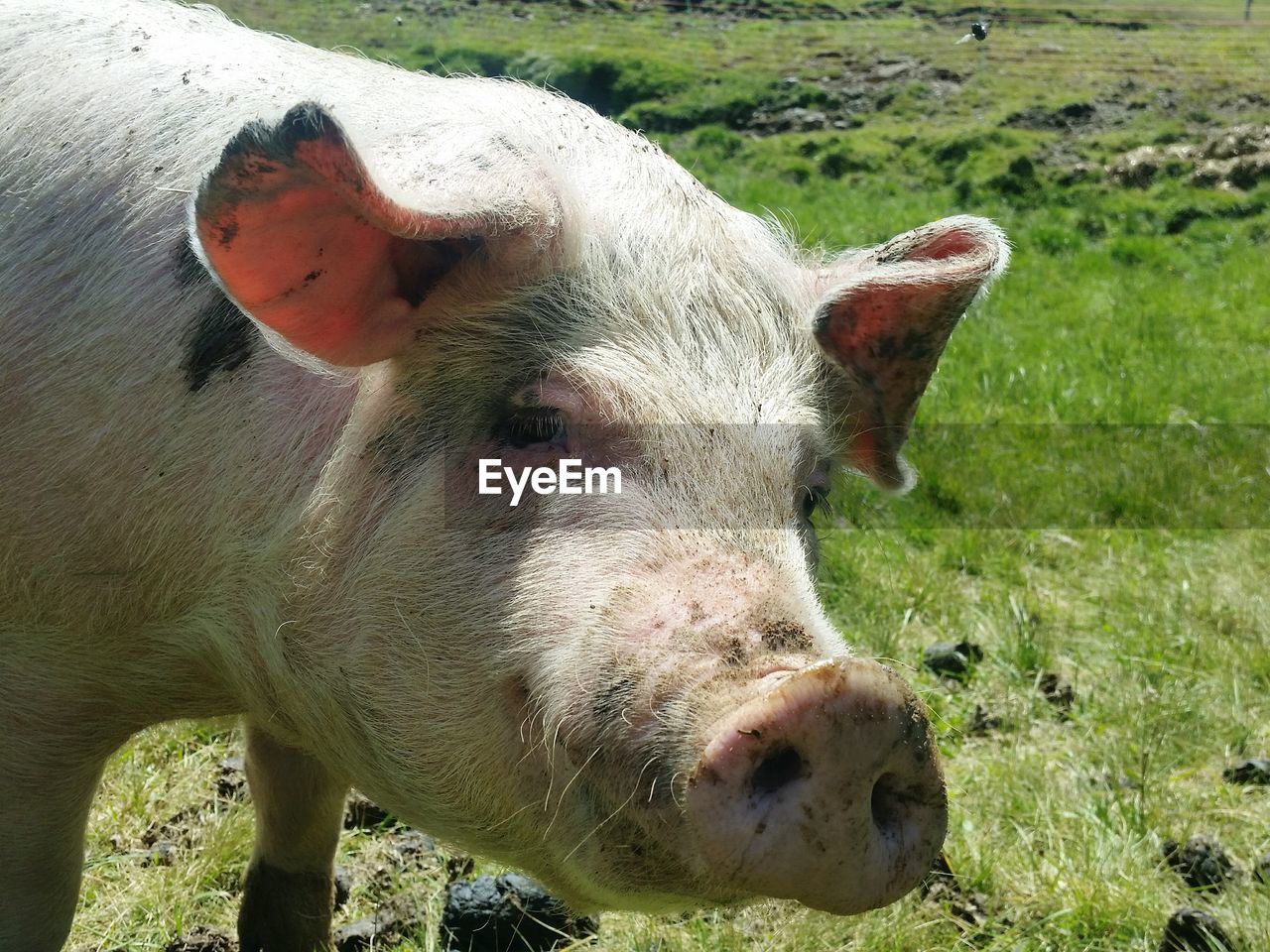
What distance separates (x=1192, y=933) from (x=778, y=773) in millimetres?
2252

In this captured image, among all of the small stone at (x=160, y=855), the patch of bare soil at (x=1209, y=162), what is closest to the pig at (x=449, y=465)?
the small stone at (x=160, y=855)

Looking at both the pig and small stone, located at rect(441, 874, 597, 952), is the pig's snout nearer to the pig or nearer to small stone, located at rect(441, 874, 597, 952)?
the pig

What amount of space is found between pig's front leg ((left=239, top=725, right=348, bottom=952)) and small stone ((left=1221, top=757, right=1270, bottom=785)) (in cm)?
311

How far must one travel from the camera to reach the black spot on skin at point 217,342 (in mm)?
2914

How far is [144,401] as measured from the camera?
2914mm

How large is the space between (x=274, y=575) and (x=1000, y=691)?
3330 mm

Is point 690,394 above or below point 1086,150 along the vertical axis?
above

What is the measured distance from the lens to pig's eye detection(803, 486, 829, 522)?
288 centimetres

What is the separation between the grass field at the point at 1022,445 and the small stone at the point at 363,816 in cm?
6

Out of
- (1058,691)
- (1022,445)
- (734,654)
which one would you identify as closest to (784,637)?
(734,654)

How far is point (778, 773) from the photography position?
80.9 inches

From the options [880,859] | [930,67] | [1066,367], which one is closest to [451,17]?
[930,67]

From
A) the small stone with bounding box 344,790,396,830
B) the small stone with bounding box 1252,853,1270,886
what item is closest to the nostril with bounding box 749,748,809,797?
the small stone with bounding box 1252,853,1270,886

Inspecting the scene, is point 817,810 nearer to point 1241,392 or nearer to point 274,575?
point 274,575
